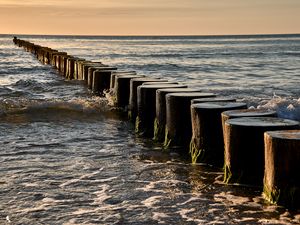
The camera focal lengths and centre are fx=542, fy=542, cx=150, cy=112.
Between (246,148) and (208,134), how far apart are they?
3.32ft

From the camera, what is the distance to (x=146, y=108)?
8320 mm

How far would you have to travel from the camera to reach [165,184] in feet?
18.2

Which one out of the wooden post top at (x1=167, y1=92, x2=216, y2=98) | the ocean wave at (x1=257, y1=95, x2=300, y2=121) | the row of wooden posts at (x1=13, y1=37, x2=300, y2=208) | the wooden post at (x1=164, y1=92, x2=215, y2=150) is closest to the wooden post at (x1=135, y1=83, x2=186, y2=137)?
the row of wooden posts at (x1=13, y1=37, x2=300, y2=208)

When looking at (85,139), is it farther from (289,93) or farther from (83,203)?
(289,93)

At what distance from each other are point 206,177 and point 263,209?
1160 millimetres

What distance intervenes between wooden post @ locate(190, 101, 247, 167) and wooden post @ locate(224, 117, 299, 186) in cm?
72

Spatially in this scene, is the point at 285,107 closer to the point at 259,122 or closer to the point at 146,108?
the point at 146,108

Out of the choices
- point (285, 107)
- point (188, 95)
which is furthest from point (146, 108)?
point (285, 107)

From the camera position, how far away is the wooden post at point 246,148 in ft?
17.2

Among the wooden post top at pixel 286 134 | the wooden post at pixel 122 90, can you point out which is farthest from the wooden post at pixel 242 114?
the wooden post at pixel 122 90

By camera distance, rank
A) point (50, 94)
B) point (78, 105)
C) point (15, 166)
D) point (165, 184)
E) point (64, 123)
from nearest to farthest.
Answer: point (165, 184)
point (15, 166)
point (64, 123)
point (78, 105)
point (50, 94)

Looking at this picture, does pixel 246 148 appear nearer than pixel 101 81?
Yes

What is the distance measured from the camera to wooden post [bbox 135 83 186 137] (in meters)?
8.21

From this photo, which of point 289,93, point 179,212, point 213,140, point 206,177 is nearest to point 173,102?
point 213,140
